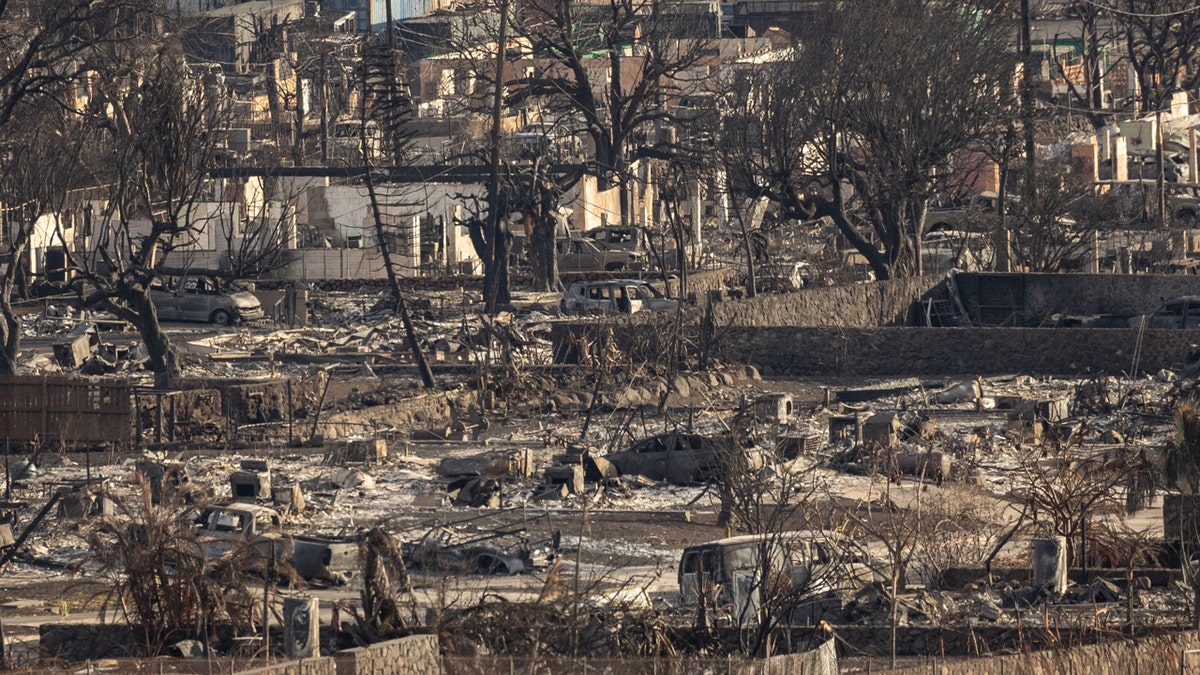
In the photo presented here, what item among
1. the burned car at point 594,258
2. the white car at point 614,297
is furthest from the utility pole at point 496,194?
the burned car at point 594,258

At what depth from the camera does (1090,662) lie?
1224 cm

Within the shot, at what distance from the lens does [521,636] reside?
1348cm

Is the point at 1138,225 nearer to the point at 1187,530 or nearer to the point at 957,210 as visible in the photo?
the point at 957,210

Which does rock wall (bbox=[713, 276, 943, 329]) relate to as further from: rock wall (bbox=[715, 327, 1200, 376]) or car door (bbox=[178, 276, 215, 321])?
car door (bbox=[178, 276, 215, 321])

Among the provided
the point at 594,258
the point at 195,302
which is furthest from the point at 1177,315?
the point at 195,302

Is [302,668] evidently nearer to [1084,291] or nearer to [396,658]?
[396,658]

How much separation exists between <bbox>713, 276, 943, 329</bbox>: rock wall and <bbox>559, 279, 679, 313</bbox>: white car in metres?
3.30

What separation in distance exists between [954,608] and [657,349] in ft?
43.7

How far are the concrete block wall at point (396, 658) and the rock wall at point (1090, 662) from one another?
284cm

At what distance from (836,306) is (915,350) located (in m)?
3.59

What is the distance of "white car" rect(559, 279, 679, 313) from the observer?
35.0 m

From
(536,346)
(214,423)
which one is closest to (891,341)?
(536,346)

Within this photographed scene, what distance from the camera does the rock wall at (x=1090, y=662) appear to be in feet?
39.5

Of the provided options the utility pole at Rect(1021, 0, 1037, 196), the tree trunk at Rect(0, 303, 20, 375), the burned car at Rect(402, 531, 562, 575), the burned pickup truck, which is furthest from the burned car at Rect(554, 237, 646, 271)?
the burned car at Rect(402, 531, 562, 575)
